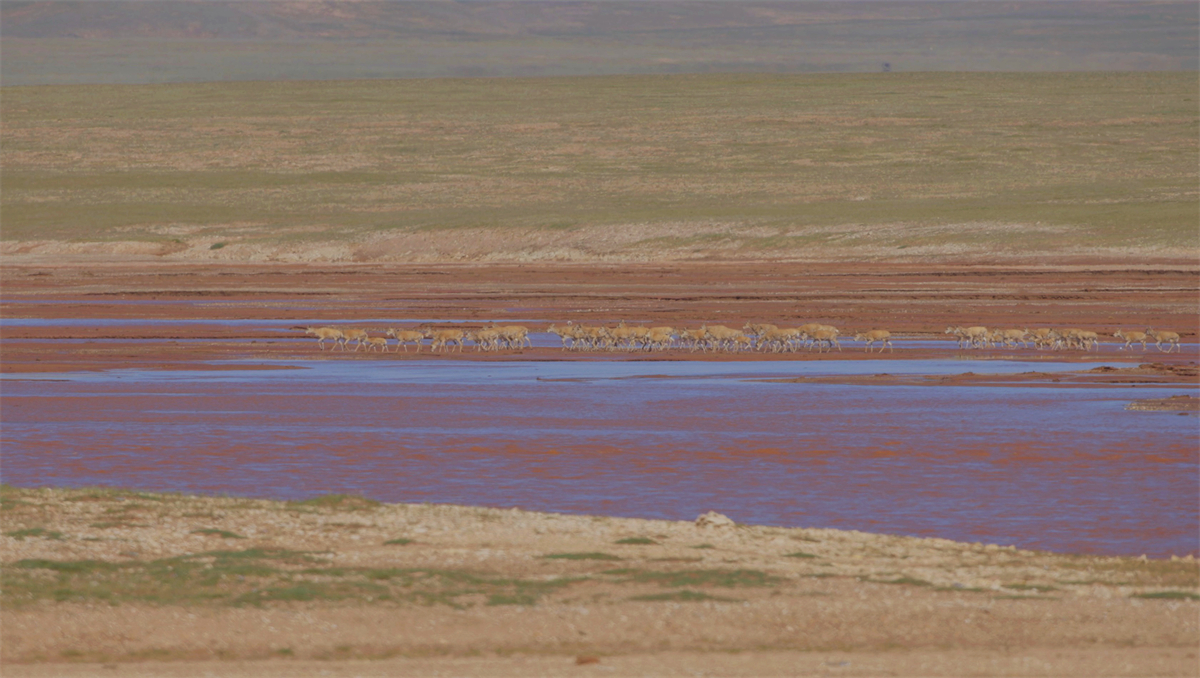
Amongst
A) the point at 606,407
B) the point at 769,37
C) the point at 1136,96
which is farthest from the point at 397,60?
the point at 606,407

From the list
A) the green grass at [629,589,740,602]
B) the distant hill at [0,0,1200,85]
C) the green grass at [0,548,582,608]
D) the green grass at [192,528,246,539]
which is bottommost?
the green grass at [192,528,246,539]

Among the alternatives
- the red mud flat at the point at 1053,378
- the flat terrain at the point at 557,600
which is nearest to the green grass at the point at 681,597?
the flat terrain at the point at 557,600

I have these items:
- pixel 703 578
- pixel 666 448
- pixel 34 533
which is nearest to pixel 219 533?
pixel 34 533

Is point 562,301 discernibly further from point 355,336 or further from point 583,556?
point 583,556

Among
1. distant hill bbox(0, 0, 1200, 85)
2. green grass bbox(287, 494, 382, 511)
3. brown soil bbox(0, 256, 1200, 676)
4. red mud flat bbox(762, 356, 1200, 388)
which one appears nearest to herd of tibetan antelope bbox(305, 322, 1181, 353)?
red mud flat bbox(762, 356, 1200, 388)

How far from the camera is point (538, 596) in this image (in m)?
9.70

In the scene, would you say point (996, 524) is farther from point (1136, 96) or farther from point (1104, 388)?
point (1136, 96)

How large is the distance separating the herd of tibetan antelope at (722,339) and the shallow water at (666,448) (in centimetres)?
442

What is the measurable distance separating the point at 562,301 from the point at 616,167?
1626 inches

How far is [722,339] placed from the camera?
102ft

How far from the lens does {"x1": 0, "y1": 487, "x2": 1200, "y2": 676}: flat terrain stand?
845 centimetres

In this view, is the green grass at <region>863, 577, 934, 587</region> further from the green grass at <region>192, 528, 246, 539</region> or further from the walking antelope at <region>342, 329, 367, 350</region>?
the walking antelope at <region>342, 329, 367, 350</region>

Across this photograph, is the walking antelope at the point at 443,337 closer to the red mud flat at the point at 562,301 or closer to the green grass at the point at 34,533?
the red mud flat at the point at 562,301

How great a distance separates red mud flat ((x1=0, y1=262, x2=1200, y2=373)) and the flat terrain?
58.4 ft
